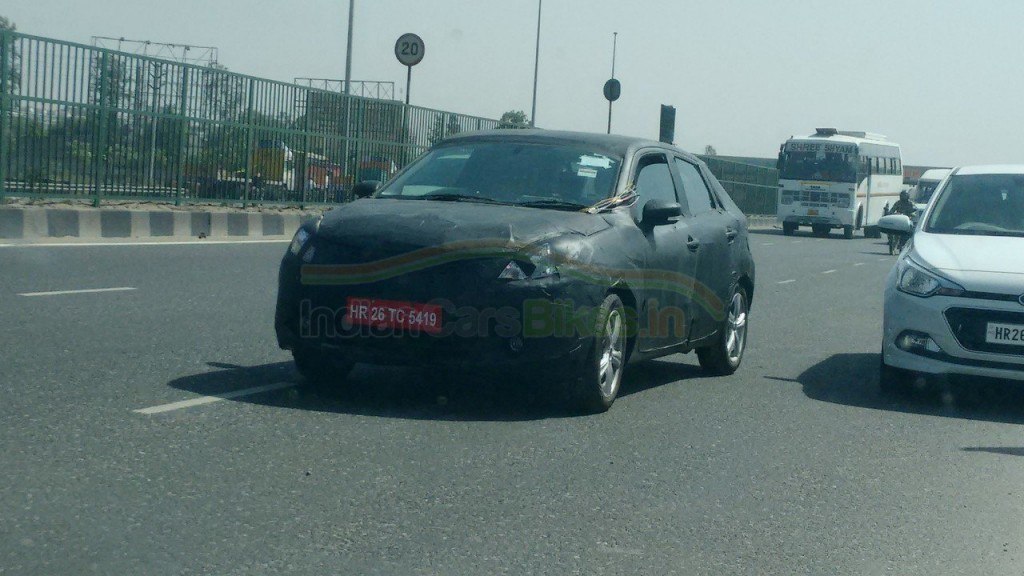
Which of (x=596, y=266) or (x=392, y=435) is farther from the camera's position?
(x=596, y=266)

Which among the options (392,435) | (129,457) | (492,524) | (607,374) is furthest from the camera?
(607,374)

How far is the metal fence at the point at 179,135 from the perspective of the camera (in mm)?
18953

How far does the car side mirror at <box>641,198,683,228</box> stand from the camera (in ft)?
26.5

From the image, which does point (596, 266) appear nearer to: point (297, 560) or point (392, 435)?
point (392, 435)

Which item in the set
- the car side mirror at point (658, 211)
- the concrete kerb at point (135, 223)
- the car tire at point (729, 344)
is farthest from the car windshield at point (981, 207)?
the concrete kerb at point (135, 223)

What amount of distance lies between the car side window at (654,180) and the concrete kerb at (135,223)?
1098 cm

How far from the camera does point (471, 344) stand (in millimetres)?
7098

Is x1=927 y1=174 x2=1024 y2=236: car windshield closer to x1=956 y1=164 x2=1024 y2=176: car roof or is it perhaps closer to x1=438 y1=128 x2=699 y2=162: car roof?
x1=956 y1=164 x2=1024 y2=176: car roof

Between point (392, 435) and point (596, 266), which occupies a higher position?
point (596, 266)

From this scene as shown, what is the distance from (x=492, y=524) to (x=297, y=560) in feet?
2.89

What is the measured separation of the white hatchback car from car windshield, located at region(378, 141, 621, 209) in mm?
2179

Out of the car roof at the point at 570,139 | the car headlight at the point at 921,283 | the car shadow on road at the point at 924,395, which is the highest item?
the car roof at the point at 570,139

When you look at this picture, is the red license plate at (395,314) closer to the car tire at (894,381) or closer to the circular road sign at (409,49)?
the car tire at (894,381)

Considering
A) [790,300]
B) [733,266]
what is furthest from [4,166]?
[733,266]
